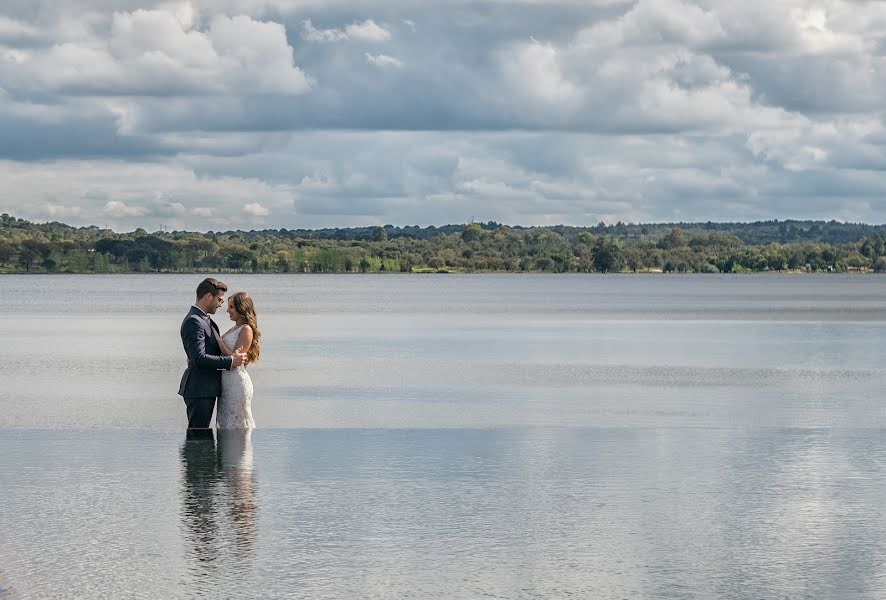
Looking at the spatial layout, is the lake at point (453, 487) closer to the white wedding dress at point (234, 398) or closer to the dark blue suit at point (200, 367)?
the white wedding dress at point (234, 398)

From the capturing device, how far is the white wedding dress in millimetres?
16641

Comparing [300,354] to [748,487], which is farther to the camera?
[300,354]

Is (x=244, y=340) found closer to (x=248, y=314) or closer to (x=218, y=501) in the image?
(x=248, y=314)

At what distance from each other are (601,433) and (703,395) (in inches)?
254

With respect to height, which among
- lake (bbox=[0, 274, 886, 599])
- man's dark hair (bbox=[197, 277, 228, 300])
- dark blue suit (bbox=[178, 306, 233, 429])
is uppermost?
man's dark hair (bbox=[197, 277, 228, 300])

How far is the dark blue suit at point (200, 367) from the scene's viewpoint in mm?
16109

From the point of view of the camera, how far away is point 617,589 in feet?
29.4

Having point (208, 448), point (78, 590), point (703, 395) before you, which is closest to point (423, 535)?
point (78, 590)

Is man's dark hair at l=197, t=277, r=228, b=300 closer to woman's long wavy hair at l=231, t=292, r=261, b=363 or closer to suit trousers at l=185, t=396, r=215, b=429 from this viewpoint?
woman's long wavy hair at l=231, t=292, r=261, b=363

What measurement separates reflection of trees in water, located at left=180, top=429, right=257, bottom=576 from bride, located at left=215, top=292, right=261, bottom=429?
0.58 feet

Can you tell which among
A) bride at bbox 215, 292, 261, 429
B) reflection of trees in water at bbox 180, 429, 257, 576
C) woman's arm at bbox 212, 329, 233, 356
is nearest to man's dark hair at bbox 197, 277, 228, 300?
bride at bbox 215, 292, 261, 429

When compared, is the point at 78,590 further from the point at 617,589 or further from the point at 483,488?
the point at 483,488

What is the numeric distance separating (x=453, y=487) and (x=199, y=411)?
198 inches

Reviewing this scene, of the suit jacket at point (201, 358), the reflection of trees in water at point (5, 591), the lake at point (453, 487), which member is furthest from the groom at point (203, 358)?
the reflection of trees in water at point (5, 591)
